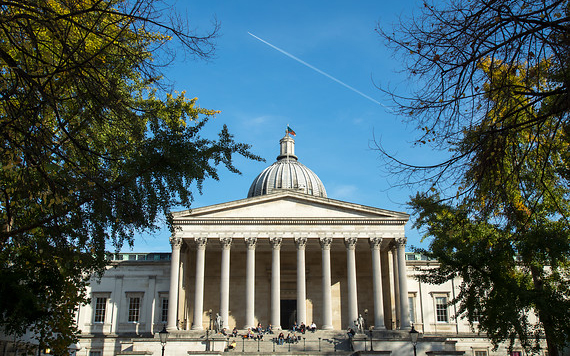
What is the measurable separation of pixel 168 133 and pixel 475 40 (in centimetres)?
861

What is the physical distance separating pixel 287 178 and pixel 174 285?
21977mm

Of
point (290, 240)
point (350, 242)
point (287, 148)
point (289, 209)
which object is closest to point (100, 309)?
point (290, 240)

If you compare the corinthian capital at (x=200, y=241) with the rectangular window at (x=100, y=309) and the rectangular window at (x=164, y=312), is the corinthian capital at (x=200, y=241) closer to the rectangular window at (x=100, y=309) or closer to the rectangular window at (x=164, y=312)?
the rectangular window at (x=164, y=312)

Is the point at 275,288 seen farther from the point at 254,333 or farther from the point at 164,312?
the point at 164,312

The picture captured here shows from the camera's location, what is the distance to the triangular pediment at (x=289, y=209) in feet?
138

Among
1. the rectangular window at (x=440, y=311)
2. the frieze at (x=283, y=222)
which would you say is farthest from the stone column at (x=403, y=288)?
the rectangular window at (x=440, y=311)

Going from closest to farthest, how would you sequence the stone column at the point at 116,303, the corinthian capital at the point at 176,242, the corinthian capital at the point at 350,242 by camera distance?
the corinthian capital at the point at 176,242 → the corinthian capital at the point at 350,242 → the stone column at the point at 116,303

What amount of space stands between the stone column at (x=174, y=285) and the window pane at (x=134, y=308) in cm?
847

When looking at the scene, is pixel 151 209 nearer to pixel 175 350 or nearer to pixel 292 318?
pixel 175 350

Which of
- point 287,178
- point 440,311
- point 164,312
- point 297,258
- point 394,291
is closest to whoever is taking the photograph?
point 297,258

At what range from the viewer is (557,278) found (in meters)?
26.3

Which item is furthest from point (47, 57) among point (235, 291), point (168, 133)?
point (235, 291)

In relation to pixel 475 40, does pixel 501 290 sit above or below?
below

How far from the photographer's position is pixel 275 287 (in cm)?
4072
